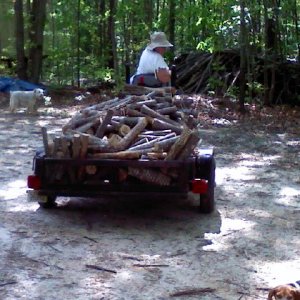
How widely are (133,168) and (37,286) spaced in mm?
1733

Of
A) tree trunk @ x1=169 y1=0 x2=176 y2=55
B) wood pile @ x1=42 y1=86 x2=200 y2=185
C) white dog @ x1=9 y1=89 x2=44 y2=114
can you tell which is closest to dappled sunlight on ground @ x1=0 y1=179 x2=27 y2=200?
wood pile @ x1=42 y1=86 x2=200 y2=185

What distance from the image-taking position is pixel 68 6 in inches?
915

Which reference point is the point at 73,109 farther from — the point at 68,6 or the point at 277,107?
the point at 68,6

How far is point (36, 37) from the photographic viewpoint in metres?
20.0

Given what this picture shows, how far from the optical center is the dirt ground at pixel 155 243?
4.58 m

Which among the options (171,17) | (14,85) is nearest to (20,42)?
(14,85)

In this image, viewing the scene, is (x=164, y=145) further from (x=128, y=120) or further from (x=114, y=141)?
(x=128, y=120)

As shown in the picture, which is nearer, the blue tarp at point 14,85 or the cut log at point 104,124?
the cut log at point 104,124

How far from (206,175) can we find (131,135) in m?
0.84

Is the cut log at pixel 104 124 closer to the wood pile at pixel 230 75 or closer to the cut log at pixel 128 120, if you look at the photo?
the cut log at pixel 128 120

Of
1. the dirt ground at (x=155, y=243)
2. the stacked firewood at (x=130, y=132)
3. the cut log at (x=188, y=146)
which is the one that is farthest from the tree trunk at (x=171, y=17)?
the cut log at (x=188, y=146)

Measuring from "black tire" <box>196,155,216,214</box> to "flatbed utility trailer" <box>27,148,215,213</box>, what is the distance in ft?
0.41

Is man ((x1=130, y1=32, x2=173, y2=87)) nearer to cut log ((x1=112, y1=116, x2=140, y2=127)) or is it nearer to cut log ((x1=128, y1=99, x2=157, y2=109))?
cut log ((x1=128, y1=99, x2=157, y2=109))

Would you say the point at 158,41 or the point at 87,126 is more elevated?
the point at 158,41
